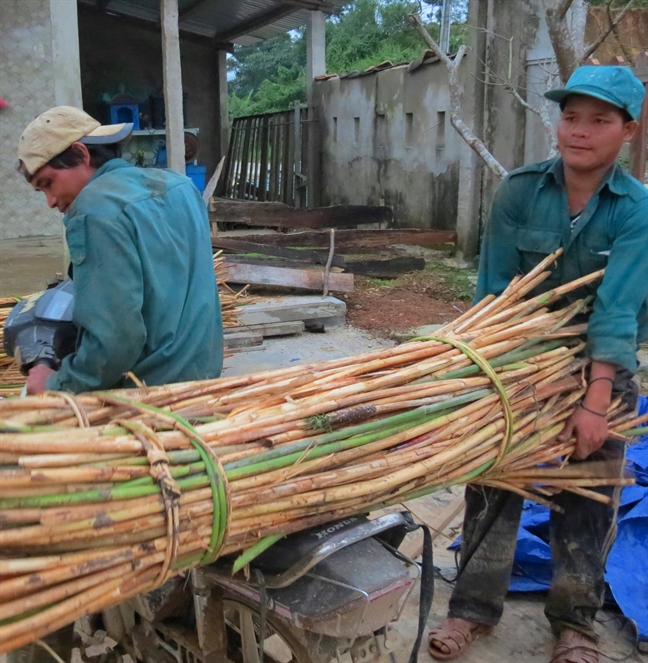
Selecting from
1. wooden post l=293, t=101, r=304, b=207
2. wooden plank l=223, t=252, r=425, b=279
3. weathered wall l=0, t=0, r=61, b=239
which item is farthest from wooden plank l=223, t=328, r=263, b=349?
wooden post l=293, t=101, r=304, b=207

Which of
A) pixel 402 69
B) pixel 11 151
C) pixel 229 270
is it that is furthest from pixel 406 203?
pixel 11 151

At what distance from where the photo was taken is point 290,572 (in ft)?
5.04

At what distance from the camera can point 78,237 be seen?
1833 millimetres

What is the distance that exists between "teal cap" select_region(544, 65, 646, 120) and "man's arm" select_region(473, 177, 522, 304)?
39 cm

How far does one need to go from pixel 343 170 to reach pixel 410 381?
10.3 meters

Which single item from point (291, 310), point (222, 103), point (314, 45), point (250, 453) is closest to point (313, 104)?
point (314, 45)

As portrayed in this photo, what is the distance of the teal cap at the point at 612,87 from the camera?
2.05 metres

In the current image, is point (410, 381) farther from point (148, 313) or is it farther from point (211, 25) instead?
point (211, 25)

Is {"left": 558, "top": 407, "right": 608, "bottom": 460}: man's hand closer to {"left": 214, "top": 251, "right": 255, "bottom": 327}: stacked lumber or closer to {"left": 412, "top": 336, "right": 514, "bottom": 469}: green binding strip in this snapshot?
{"left": 412, "top": 336, "right": 514, "bottom": 469}: green binding strip

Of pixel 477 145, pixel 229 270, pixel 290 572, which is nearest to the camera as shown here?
pixel 290 572

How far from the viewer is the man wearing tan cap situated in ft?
5.98

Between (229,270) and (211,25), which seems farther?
(211,25)

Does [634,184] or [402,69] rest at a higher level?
[402,69]

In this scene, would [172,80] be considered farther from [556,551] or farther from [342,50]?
[342,50]
